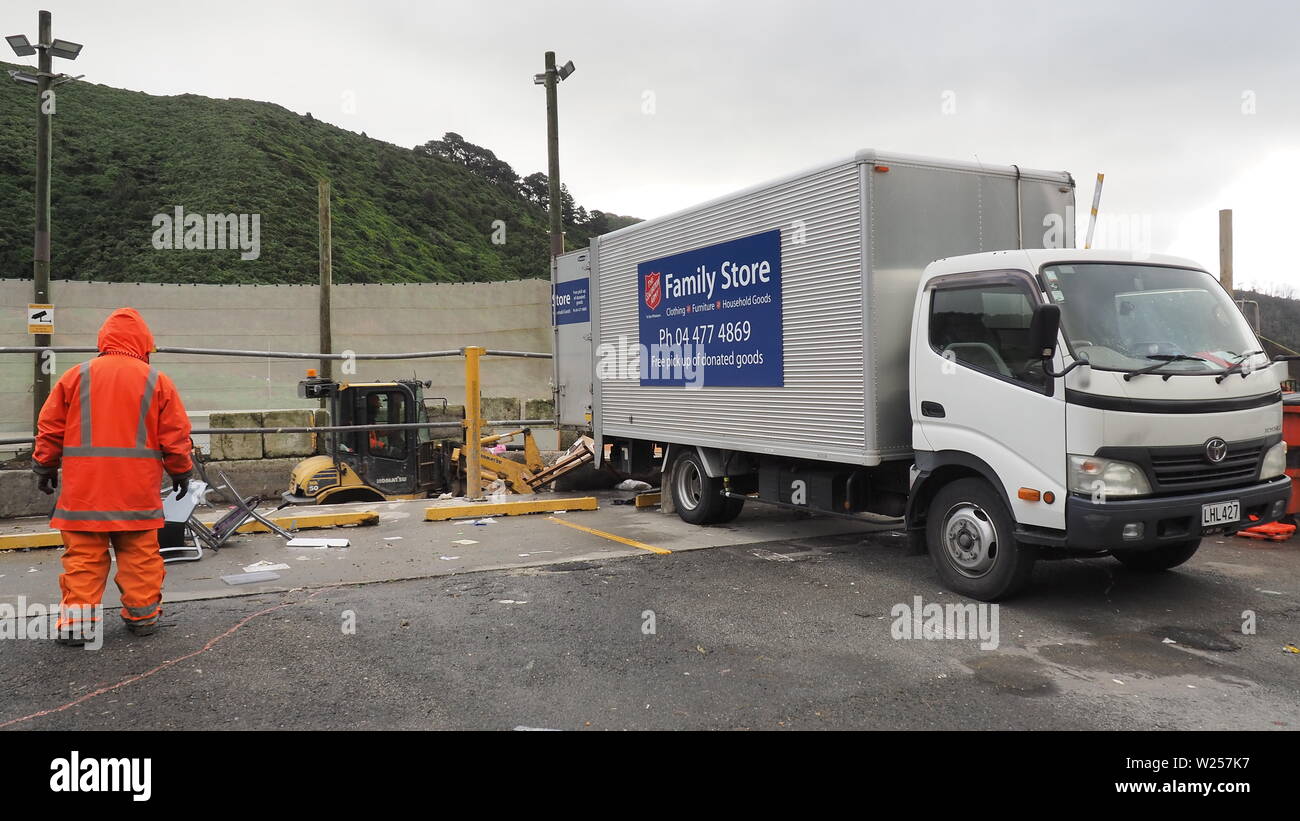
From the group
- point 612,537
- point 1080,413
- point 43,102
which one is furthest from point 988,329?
point 43,102

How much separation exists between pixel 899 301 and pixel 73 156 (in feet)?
165

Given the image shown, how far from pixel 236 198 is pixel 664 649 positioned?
42.2 m

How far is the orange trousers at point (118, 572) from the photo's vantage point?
4.82m

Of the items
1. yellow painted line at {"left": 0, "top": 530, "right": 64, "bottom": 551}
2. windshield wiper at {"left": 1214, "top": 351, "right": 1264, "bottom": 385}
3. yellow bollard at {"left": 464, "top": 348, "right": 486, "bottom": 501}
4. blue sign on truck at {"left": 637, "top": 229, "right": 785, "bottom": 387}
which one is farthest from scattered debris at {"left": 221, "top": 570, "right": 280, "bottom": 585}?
windshield wiper at {"left": 1214, "top": 351, "right": 1264, "bottom": 385}

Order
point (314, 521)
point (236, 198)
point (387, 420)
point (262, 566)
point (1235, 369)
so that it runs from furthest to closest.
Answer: point (236, 198) < point (387, 420) < point (314, 521) < point (262, 566) < point (1235, 369)

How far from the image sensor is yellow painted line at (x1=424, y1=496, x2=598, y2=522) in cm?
916

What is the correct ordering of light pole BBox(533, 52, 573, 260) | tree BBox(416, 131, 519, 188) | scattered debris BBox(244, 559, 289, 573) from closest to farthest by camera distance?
1. scattered debris BBox(244, 559, 289, 573)
2. light pole BBox(533, 52, 573, 260)
3. tree BBox(416, 131, 519, 188)

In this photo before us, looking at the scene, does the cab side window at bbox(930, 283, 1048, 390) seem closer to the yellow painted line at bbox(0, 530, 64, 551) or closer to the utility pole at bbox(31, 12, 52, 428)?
the yellow painted line at bbox(0, 530, 64, 551)

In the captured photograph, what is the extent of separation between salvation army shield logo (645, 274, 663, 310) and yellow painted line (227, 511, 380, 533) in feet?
11.6

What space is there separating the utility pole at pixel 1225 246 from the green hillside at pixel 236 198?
88.7ft

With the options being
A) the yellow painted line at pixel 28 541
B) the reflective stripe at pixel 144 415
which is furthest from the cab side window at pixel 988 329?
the yellow painted line at pixel 28 541

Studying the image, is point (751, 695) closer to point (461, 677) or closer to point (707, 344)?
point (461, 677)

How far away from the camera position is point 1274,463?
5578mm

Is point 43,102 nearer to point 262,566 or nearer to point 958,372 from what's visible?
point 262,566
